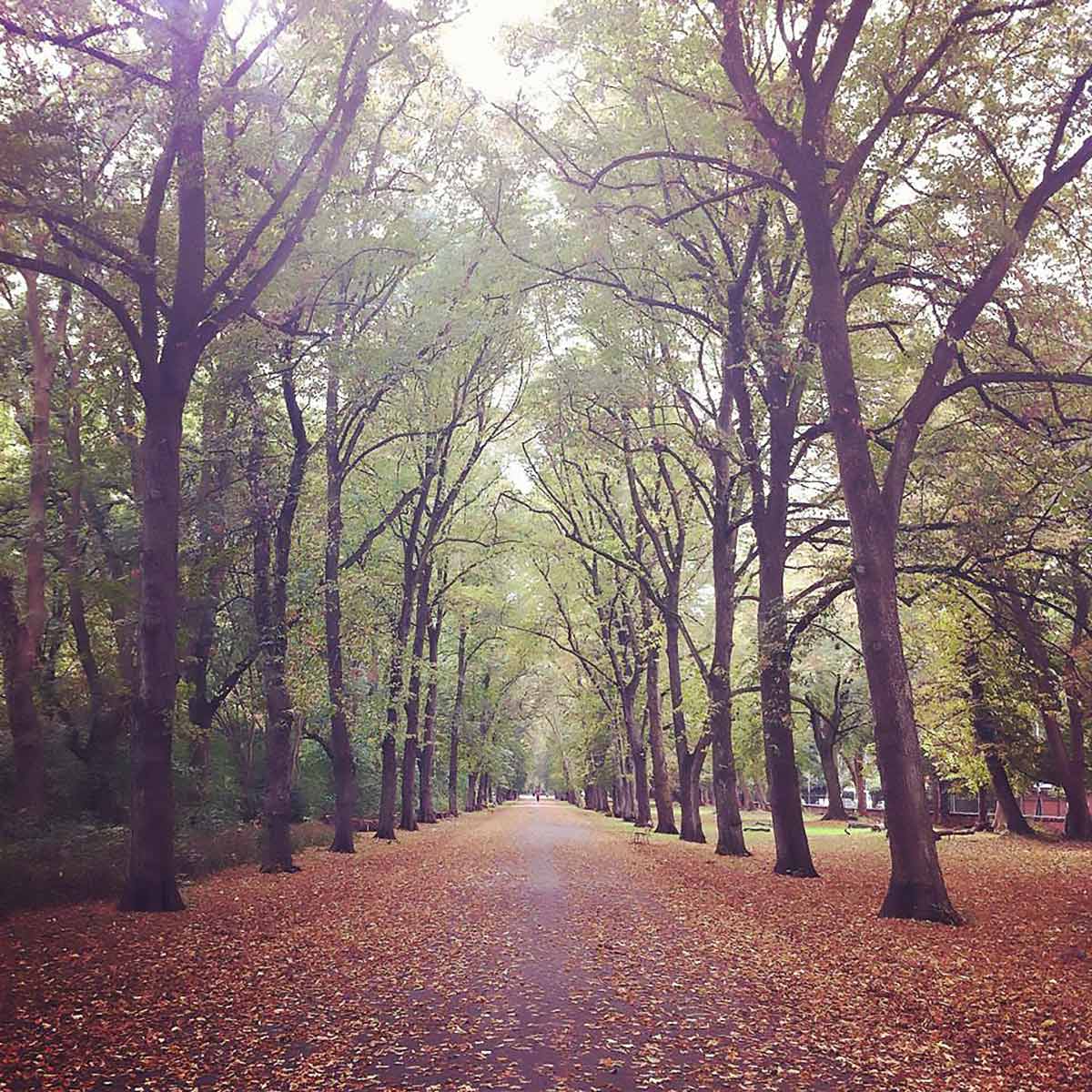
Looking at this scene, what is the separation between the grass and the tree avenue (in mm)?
303

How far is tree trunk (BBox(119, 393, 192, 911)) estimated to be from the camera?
10.6m

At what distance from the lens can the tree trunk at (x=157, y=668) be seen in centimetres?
1062

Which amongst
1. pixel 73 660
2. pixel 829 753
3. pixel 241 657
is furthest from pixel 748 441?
pixel 829 753

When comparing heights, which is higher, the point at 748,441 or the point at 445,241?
the point at 445,241

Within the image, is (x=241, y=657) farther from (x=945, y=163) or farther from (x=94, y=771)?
(x=945, y=163)

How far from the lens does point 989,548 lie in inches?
521

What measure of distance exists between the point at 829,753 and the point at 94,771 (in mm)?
33853

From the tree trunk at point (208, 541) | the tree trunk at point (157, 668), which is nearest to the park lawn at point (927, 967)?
the tree trunk at point (157, 668)

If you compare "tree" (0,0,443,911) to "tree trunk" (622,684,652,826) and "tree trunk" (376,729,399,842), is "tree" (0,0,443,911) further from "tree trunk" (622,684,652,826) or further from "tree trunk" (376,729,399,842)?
"tree trunk" (622,684,652,826)

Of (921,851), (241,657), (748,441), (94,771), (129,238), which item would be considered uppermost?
(129,238)

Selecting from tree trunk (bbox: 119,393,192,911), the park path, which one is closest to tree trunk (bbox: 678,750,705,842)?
the park path

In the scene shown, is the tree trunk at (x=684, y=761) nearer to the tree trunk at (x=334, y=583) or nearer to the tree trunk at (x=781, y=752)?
the tree trunk at (x=781, y=752)

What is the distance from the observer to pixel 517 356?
77.5 feet

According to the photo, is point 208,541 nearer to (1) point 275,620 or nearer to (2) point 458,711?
(1) point 275,620
